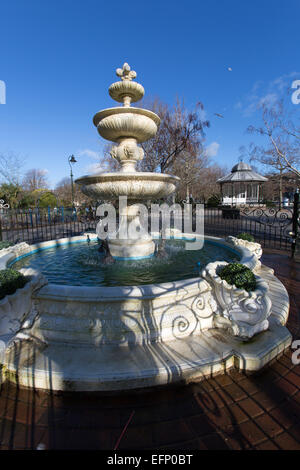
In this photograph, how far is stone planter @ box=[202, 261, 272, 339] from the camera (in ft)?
8.70

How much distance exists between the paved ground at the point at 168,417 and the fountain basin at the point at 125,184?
3810 millimetres

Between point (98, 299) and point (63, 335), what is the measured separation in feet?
1.96

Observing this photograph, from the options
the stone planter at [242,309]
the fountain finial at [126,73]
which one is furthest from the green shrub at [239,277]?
the fountain finial at [126,73]

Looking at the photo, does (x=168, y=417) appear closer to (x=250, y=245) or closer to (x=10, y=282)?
(x=10, y=282)

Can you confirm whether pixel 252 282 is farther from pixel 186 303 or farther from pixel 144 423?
pixel 144 423

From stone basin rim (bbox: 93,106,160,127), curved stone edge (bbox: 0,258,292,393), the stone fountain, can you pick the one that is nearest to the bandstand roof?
the stone fountain

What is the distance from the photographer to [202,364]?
2.27 meters

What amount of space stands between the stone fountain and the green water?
0.51m

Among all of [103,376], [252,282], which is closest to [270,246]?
[252,282]

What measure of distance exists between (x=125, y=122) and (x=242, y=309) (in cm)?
482

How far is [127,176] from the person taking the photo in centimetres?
475

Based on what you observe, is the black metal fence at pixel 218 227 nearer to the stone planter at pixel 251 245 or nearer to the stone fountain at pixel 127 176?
the stone planter at pixel 251 245

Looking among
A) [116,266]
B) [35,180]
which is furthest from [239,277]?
[35,180]

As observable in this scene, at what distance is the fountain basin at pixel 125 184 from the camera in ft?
15.8
